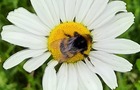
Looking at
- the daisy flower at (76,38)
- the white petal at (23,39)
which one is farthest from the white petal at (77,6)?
the white petal at (23,39)

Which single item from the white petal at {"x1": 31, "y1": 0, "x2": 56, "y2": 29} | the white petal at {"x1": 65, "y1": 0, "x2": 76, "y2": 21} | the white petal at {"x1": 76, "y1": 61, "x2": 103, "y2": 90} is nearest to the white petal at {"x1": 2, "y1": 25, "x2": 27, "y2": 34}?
the white petal at {"x1": 31, "y1": 0, "x2": 56, "y2": 29}

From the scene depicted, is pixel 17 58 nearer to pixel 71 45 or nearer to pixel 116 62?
pixel 71 45

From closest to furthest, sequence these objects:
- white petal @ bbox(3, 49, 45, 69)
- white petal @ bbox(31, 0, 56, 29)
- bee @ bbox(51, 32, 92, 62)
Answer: bee @ bbox(51, 32, 92, 62), white petal @ bbox(3, 49, 45, 69), white petal @ bbox(31, 0, 56, 29)

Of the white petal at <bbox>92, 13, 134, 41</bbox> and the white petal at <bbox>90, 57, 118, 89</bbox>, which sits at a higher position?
the white petal at <bbox>92, 13, 134, 41</bbox>

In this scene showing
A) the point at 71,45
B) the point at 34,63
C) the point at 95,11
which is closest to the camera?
the point at 71,45

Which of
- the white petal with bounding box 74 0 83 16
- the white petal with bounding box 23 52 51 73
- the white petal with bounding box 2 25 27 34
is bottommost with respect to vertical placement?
the white petal with bounding box 23 52 51 73

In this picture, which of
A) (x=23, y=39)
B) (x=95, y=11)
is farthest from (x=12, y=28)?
(x=95, y=11)

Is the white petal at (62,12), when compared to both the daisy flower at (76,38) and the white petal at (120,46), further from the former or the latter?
the white petal at (120,46)

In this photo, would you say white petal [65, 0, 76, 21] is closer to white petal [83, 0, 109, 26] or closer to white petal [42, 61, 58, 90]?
white petal [83, 0, 109, 26]
